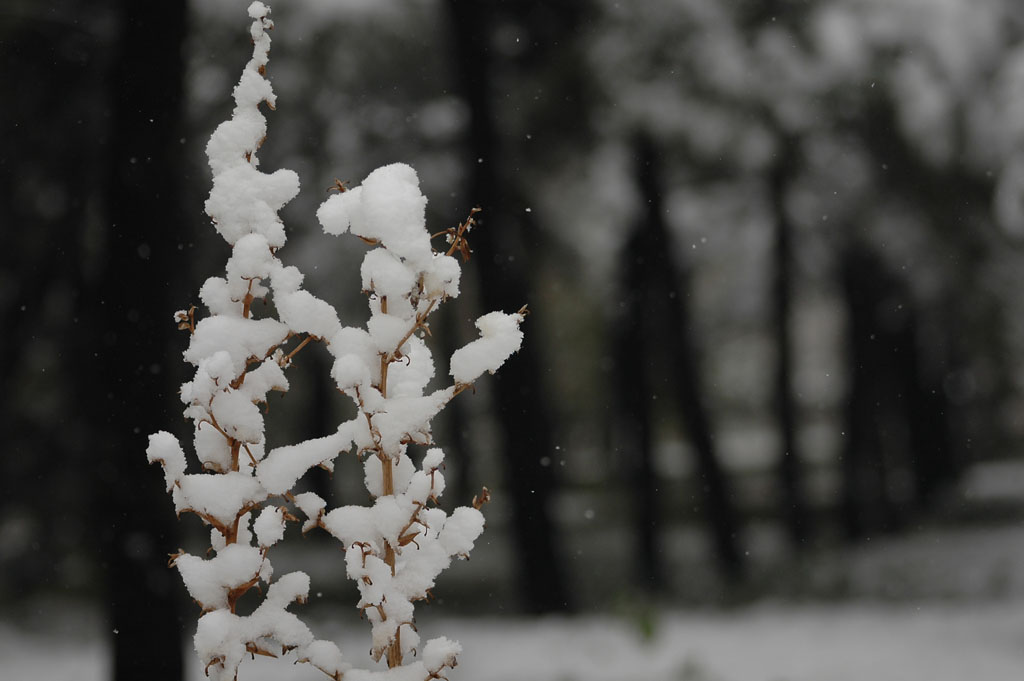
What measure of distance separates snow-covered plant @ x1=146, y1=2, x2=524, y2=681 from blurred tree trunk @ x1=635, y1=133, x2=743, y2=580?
313 inches

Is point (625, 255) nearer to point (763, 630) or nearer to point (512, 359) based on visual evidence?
point (512, 359)

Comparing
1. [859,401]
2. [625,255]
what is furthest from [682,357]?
[859,401]

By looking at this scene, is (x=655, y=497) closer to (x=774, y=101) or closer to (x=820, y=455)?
(x=774, y=101)

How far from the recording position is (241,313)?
1922 millimetres

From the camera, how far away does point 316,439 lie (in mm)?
1879

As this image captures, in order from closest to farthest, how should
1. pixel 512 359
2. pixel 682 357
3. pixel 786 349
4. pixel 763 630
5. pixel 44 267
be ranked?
pixel 512 359 < pixel 763 630 < pixel 44 267 < pixel 682 357 < pixel 786 349

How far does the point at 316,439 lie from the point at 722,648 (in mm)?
→ 6617

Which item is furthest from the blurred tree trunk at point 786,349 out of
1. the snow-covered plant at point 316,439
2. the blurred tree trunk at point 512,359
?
the snow-covered plant at point 316,439

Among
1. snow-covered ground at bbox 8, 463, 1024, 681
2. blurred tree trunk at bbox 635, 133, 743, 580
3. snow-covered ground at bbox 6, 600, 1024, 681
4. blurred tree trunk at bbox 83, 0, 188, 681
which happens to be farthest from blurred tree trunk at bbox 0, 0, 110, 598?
blurred tree trunk at bbox 635, 133, 743, 580

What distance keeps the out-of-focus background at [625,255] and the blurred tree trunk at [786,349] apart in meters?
0.04

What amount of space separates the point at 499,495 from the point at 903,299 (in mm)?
5621

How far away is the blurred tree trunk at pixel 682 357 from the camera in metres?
9.71

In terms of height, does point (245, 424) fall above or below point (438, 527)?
above

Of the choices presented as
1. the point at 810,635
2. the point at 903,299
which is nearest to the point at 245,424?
the point at 810,635
